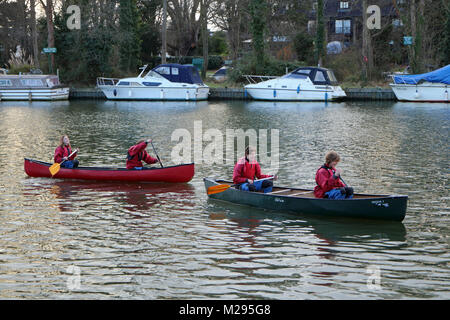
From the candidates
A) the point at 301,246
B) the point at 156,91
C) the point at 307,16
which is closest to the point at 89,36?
the point at 156,91

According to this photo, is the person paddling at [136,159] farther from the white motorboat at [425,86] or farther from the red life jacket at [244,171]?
the white motorboat at [425,86]

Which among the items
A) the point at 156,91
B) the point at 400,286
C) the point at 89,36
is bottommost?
the point at 400,286

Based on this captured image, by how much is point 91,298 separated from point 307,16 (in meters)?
54.5

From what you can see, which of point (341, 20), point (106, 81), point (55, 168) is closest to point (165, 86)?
point (106, 81)

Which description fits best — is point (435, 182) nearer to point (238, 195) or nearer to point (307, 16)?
point (238, 195)

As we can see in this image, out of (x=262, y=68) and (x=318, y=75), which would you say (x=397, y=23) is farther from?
(x=318, y=75)

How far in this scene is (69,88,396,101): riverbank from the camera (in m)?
47.3

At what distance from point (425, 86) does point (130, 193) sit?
32116 mm

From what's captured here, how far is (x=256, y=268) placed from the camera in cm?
1122

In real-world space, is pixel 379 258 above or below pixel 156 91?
below

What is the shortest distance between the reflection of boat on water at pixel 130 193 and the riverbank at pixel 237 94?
31364 mm

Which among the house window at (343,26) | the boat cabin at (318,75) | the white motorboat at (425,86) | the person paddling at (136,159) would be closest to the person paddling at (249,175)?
the person paddling at (136,159)

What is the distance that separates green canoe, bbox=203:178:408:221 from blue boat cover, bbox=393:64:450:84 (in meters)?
31.2

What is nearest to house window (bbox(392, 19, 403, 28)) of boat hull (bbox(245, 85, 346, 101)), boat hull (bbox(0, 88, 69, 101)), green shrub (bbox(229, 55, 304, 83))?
green shrub (bbox(229, 55, 304, 83))
